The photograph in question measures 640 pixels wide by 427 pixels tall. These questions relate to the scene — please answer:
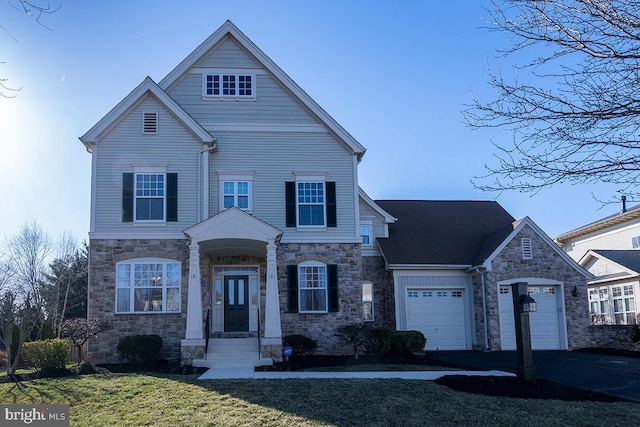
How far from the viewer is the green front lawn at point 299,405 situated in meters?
8.88

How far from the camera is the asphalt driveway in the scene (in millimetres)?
11969

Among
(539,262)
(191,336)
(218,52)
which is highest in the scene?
(218,52)

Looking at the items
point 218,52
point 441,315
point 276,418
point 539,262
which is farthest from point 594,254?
point 276,418

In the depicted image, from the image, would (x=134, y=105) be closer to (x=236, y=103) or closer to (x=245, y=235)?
(x=236, y=103)

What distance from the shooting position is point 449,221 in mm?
23703

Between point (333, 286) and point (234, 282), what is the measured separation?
3048 mm

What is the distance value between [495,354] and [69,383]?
494 inches

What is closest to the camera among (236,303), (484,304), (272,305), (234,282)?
(272,305)

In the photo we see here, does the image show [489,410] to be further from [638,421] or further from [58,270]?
[58,270]

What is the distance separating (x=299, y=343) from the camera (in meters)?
17.2

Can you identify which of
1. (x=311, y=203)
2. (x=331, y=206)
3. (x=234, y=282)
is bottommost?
(x=234, y=282)

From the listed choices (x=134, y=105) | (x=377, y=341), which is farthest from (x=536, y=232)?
(x=134, y=105)

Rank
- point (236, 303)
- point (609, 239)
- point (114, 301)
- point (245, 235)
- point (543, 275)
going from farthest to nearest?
point (609, 239)
point (543, 275)
point (236, 303)
point (114, 301)
point (245, 235)

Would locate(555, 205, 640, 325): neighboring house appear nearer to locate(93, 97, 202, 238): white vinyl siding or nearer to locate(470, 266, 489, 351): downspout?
locate(470, 266, 489, 351): downspout
